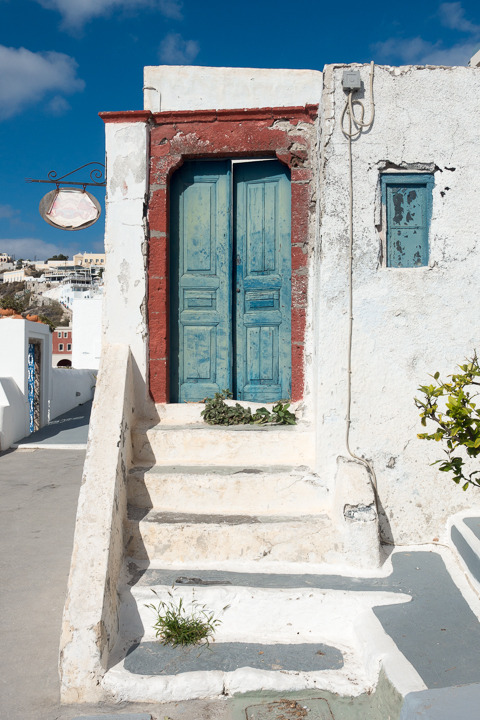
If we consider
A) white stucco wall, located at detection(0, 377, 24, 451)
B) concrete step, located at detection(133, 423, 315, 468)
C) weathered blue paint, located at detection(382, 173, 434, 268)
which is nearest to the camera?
weathered blue paint, located at detection(382, 173, 434, 268)

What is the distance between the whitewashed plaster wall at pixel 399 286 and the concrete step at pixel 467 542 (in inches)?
4.8

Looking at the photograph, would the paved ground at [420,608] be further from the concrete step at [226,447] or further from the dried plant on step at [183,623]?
the concrete step at [226,447]

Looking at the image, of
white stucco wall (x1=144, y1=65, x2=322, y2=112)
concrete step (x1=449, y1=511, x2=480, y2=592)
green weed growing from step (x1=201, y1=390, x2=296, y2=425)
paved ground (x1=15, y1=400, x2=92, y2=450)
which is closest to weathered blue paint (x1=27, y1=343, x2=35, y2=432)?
paved ground (x1=15, y1=400, x2=92, y2=450)

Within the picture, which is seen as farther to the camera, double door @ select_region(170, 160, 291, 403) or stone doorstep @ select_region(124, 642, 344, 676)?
double door @ select_region(170, 160, 291, 403)

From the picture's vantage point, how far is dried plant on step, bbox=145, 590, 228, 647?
2951 millimetres

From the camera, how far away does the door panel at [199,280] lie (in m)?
5.09

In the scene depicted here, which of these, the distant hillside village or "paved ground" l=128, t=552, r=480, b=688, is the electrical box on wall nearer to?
"paved ground" l=128, t=552, r=480, b=688

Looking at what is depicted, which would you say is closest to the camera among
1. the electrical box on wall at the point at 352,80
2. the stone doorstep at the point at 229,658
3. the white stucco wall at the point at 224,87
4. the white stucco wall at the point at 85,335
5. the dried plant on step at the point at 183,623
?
the stone doorstep at the point at 229,658

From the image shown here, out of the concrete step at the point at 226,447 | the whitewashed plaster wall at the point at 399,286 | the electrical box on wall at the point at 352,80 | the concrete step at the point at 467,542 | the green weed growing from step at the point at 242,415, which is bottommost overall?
the concrete step at the point at 467,542

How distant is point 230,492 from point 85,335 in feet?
83.3

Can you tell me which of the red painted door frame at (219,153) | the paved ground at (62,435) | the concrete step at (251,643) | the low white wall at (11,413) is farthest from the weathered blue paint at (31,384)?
the concrete step at (251,643)

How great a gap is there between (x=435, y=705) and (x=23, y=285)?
306 ft

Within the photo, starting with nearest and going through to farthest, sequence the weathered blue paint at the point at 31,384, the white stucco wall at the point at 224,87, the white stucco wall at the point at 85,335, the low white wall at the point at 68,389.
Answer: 1. the white stucco wall at the point at 224,87
2. the weathered blue paint at the point at 31,384
3. the low white wall at the point at 68,389
4. the white stucco wall at the point at 85,335

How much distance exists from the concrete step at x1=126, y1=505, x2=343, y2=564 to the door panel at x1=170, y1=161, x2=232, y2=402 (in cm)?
177
